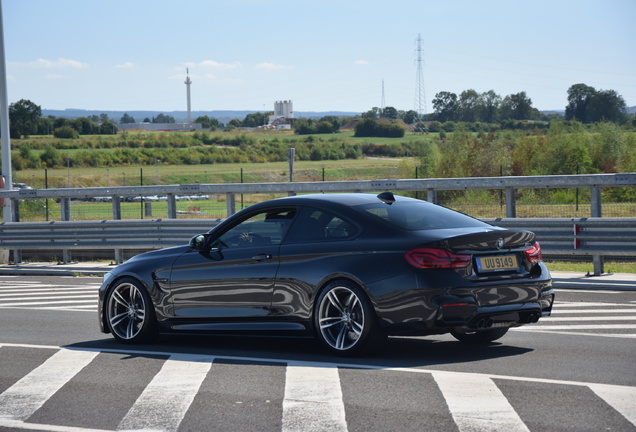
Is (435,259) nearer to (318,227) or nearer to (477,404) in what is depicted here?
(318,227)

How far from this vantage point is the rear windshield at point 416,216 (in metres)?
8.61

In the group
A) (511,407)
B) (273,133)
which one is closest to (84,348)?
(511,407)

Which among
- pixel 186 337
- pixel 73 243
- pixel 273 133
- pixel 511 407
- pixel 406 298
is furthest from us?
pixel 273 133

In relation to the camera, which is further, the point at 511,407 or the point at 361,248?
the point at 361,248

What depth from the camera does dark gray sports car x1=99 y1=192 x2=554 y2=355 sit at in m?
8.12

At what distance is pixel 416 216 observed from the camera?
8805 millimetres

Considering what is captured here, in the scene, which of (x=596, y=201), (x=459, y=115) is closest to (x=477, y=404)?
(x=596, y=201)

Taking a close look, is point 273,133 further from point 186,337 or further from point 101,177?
point 186,337

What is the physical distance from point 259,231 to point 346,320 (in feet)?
4.57

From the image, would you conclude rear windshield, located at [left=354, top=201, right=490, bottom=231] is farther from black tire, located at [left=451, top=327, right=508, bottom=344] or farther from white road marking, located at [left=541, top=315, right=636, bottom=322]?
white road marking, located at [left=541, top=315, right=636, bottom=322]

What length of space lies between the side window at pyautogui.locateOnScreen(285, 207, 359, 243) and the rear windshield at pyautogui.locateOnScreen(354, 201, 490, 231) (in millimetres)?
231

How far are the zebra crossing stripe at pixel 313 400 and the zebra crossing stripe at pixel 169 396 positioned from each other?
0.71 metres

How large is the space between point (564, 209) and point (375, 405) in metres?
17.9

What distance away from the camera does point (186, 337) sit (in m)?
10.3
